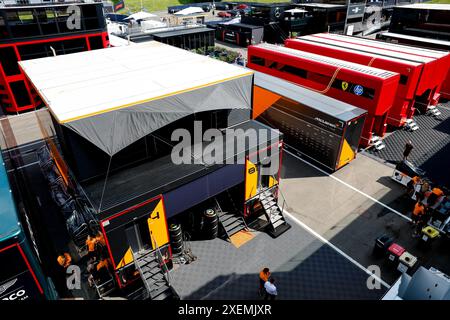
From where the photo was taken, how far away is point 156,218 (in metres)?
10.3

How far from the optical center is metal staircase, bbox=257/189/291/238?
13.0m

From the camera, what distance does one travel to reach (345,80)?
18.6 meters

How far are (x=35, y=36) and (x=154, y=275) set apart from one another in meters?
20.2

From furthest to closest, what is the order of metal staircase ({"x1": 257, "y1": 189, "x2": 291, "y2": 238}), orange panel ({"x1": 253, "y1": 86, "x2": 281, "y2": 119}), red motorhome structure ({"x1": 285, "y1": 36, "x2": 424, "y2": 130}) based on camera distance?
red motorhome structure ({"x1": 285, "y1": 36, "x2": 424, "y2": 130}), orange panel ({"x1": 253, "y1": 86, "x2": 281, "y2": 119}), metal staircase ({"x1": 257, "y1": 189, "x2": 291, "y2": 238})

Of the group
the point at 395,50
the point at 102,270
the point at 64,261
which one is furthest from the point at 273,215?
the point at 395,50

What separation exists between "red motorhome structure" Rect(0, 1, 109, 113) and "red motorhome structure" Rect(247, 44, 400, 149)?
13372mm

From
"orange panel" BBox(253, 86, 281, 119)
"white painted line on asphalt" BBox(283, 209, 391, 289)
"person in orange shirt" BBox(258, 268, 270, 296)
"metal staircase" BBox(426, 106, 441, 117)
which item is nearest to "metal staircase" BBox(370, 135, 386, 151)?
"orange panel" BBox(253, 86, 281, 119)

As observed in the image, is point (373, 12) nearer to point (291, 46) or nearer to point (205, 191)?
point (291, 46)

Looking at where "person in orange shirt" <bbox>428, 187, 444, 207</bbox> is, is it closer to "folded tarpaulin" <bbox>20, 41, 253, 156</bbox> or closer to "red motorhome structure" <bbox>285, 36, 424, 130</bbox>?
"red motorhome structure" <bbox>285, 36, 424, 130</bbox>

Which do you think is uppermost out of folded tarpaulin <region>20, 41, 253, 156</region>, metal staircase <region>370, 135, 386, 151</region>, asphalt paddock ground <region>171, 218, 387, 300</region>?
folded tarpaulin <region>20, 41, 253, 156</region>

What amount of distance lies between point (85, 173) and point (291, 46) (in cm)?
2079

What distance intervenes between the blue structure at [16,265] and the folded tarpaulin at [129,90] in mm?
2969

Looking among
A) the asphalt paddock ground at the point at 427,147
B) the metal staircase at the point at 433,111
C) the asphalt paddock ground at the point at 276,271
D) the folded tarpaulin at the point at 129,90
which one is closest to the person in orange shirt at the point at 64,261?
the asphalt paddock ground at the point at 276,271

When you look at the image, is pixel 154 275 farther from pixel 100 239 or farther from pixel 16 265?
pixel 16 265
